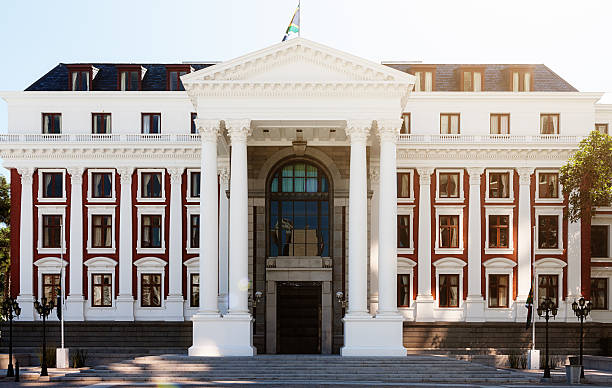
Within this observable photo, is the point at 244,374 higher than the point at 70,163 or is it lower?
lower

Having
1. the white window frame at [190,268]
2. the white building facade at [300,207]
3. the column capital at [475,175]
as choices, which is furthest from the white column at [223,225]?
the column capital at [475,175]

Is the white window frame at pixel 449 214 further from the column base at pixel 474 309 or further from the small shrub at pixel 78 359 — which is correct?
the small shrub at pixel 78 359

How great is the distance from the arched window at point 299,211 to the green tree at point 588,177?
50.6 feet

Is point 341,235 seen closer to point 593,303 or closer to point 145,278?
point 145,278

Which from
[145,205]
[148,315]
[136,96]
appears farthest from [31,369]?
[136,96]

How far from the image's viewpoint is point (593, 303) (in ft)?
192

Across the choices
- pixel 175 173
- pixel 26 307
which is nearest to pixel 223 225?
pixel 175 173

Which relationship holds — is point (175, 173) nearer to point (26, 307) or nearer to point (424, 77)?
point (26, 307)

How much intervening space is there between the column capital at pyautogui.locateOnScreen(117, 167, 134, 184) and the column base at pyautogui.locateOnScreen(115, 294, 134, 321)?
25.6 ft

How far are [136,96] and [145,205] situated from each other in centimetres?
749

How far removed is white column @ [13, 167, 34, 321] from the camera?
57500 mm

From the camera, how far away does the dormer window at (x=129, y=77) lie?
60000 millimetres

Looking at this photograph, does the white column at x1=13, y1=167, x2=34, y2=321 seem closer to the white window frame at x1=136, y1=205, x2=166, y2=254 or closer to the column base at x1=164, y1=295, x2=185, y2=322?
the white window frame at x1=136, y1=205, x2=166, y2=254

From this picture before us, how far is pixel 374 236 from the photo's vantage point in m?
56.4
